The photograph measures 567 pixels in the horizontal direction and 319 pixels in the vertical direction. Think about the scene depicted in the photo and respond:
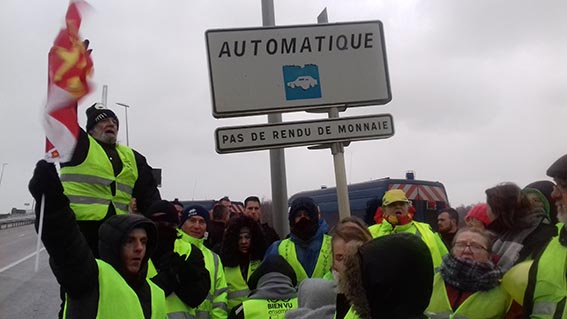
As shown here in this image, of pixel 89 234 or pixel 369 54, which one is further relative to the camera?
pixel 369 54

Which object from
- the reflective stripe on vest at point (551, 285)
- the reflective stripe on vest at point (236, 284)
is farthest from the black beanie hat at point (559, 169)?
the reflective stripe on vest at point (236, 284)

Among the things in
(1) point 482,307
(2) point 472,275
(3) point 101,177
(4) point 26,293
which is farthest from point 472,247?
(4) point 26,293

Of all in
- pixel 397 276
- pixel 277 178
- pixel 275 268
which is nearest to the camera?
pixel 397 276

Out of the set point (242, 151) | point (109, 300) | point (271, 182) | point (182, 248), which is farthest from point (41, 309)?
point (109, 300)

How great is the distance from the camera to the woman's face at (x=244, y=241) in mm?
4797

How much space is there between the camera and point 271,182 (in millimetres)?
5891

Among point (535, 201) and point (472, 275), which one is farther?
point (535, 201)

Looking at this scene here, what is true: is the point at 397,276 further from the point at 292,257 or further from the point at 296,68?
the point at 292,257

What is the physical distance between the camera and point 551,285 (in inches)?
98.3

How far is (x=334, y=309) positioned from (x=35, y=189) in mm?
1506

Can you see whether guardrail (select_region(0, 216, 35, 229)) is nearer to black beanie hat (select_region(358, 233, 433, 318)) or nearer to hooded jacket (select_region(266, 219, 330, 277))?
hooded jacket (select_region(266, 219, 330, 277))

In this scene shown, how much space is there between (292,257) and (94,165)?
174cm

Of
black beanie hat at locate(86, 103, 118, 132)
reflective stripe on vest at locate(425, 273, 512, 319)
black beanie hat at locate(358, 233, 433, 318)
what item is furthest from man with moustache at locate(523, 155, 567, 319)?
black beanie hat at locate(86, 103, 118, 132)

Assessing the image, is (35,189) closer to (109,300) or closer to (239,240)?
(109,300)
